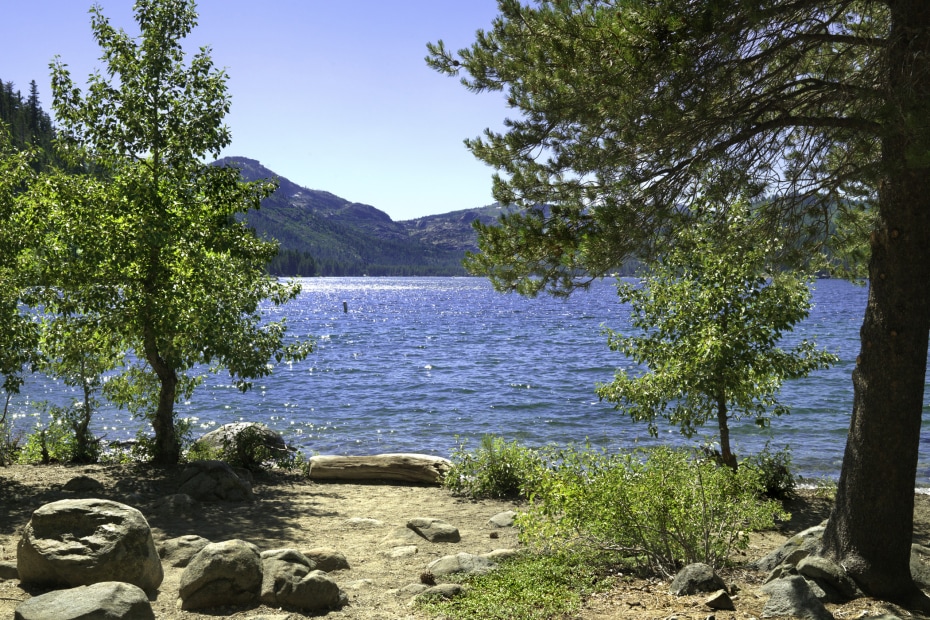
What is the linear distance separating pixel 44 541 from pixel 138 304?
6.06m

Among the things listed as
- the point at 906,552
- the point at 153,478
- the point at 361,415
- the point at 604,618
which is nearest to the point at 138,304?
the point at 153,478

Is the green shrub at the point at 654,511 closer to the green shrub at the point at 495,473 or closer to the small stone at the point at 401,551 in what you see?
the small stone at the point at 401,551

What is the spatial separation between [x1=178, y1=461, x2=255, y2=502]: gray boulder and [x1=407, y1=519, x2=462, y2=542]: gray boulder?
353 centimetres

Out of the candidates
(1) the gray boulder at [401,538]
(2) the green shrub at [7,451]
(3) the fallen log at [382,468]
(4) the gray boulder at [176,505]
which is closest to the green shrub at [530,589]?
(1) the gray boulder at [401,538]

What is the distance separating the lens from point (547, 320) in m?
86.5

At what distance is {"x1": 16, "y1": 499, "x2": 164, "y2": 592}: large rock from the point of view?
6.65m

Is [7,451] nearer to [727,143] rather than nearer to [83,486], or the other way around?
[83,486]

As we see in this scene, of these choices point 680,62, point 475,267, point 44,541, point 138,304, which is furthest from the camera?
point 138,304

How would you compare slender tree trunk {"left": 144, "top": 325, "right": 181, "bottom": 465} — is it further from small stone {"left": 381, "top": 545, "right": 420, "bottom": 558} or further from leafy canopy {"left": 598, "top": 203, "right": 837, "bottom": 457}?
leafy canopy {"left": 598, "top": 203, "right": 837, "bottom": 457}

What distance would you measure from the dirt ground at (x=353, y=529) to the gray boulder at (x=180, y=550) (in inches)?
6.7

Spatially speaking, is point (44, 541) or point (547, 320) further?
point (547, 320)

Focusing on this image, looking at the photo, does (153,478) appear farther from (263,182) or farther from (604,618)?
(604,618)

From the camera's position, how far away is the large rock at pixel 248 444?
1480 cm

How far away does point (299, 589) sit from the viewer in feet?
22.0
